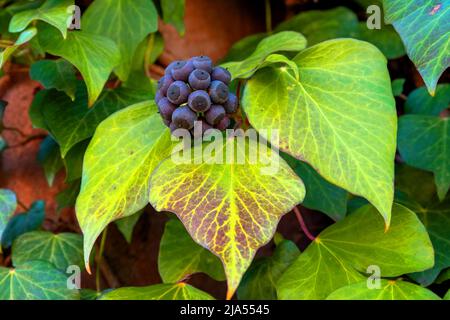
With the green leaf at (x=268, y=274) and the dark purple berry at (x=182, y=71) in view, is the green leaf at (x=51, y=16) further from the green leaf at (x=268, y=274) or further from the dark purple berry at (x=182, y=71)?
the green leaf at (x=268, y=274)

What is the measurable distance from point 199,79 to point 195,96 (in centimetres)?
2

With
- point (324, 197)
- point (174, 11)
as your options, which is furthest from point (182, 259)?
point (174, 11)

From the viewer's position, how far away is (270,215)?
1.94 feet

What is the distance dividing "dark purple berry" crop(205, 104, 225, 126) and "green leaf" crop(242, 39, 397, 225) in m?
0.03

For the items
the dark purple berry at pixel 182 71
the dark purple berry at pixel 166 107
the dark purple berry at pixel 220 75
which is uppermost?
the dark purple berry at pixel 182 71

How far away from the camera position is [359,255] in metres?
0.71

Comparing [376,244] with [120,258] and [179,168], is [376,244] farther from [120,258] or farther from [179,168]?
[120,258]

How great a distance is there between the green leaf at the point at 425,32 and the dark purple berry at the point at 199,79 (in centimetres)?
22

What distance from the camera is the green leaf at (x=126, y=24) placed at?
0.93 metres

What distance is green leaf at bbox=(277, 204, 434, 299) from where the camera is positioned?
0.69m

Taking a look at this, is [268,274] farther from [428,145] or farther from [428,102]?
[428,102]

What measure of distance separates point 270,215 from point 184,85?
16 centimetres

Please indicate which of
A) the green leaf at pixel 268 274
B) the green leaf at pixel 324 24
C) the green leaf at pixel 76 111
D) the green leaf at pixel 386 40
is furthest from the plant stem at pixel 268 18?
the green leaf at pixel 268 274

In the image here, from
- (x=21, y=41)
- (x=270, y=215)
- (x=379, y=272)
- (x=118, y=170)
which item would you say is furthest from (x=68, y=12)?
(x=379, y=272)
